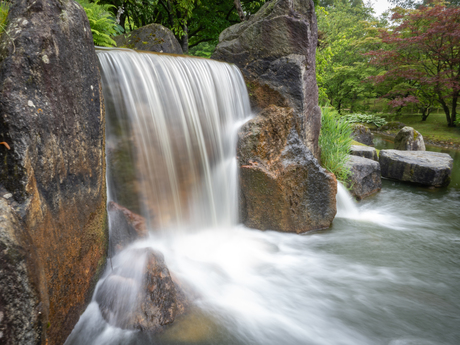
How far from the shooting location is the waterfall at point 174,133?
10.5 ft

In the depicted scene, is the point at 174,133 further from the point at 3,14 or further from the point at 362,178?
the point at 362,178

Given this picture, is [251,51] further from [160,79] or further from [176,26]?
[176,26]

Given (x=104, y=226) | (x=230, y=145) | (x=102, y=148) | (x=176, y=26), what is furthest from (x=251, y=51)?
(x=176, y=26)

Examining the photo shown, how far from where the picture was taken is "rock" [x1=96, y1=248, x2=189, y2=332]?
2324 millimetres

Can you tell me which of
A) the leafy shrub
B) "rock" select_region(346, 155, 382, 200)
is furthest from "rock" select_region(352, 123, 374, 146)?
the leafy shrub

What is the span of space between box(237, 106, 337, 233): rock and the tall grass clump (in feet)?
4.48

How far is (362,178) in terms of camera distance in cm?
602

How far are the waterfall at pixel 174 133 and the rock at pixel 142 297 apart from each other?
0.90 meters

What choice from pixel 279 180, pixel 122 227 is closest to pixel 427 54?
pixel 279 180

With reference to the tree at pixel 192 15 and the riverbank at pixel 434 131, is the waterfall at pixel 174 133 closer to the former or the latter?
the tree at pixel 192 15

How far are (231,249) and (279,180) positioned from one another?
3.85 feet

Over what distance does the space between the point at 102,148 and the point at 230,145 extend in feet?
6.89

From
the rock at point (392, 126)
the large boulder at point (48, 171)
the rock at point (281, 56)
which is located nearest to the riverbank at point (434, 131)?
the rock at point (392, 126)

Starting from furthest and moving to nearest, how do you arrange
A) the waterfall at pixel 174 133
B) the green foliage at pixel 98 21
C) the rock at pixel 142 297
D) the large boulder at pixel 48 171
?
the green foliage at pixel 98 21, the waterfall at pixel 174 133, the rock at pixel 142 297, the large boulder at pixel 48 171
